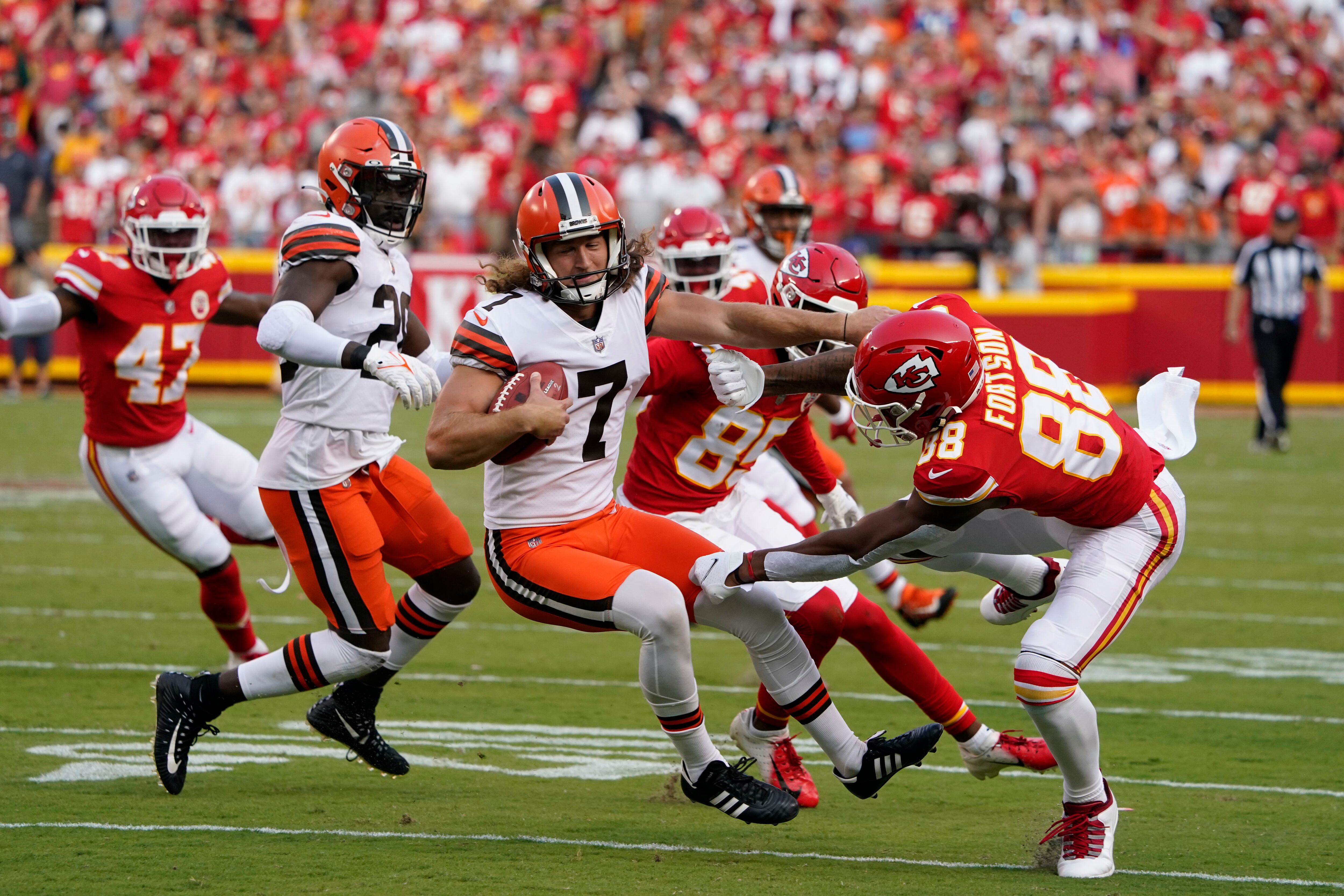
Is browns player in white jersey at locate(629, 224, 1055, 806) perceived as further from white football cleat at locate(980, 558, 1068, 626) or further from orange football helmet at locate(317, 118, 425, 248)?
orange football helmet at locate(317, 118, 425, 248)

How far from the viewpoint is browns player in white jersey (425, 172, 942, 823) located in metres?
4.30

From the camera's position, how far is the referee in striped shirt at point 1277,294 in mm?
12812

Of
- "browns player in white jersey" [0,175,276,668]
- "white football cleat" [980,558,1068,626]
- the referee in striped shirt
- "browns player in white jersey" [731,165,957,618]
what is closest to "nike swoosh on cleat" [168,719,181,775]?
"browns player in white jersey" [0,175,276,668]

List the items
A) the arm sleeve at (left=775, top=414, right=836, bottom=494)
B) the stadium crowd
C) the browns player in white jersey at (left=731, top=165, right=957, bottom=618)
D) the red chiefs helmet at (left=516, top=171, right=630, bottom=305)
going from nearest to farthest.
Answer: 1. the red chiefs helmet at (left=516, top=171, right=630, bottom=305)
2. the arm sleeve at (left=775, top=414, right=836, bottom=494)
3. the browns player in white jersey at (left=731, top=165, right=957, bottom=618)
4. the stadium crowd

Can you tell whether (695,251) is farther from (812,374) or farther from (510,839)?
(510,839)

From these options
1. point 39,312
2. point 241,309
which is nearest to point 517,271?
point 241,309

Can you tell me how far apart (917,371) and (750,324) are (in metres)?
0.71

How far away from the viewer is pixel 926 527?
413cm

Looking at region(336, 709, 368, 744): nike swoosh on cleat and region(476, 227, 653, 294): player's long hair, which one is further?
region(336, 709, 368, 744): nike swoosh on cleat

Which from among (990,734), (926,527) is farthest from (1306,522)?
(926,527)

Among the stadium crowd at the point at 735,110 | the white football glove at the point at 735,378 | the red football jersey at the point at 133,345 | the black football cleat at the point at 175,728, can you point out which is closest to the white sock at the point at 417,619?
the black football cleat at the point at 175,728

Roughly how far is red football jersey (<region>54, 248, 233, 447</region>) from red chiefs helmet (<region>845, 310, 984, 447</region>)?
2.96 m

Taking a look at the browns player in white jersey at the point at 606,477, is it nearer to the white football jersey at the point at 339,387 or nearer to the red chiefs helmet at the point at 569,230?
the red chiefs helmet at the point at 569,230

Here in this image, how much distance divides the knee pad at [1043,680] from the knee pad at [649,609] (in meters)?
0.81
